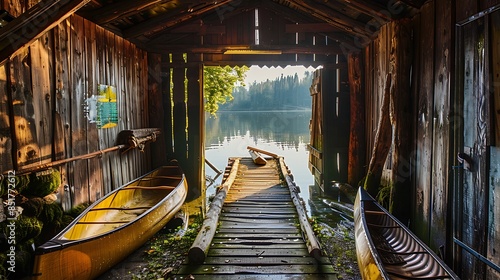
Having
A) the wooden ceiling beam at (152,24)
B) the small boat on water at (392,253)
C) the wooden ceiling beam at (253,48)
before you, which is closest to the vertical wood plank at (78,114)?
the wooden ceiling beam at (152,24)

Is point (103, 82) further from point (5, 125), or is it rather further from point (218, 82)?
point (218, 82)

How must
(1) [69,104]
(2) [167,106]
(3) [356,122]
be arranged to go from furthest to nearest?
(2) [167,106], (3) [356,122], (1) [69,104]

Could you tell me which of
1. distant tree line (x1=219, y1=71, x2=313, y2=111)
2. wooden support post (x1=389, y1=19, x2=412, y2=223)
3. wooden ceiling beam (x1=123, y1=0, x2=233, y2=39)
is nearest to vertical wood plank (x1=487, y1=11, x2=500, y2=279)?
wooden support post (x1=389, y1=19, x2=412, y2=223)

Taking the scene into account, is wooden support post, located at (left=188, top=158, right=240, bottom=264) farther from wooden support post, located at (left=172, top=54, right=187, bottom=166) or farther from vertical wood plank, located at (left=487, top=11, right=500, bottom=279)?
vertical wood plank, located at (left=487, top=11, right=500, bottom=279)

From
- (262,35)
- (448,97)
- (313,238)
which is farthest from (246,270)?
(262,35)

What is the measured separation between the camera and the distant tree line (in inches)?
3575

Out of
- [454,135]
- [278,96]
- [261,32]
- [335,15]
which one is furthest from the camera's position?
[278,96]

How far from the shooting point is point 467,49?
150 inches

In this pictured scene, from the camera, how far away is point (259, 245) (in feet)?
17.0

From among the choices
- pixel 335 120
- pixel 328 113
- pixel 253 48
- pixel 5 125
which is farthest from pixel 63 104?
pixel 335 120

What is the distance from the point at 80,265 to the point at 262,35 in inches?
266

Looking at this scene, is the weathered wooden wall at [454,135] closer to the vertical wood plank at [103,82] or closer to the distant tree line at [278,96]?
the vertical wood plank at [103,82]

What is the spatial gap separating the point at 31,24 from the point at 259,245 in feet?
13.6

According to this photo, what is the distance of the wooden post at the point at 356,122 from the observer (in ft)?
28.7
